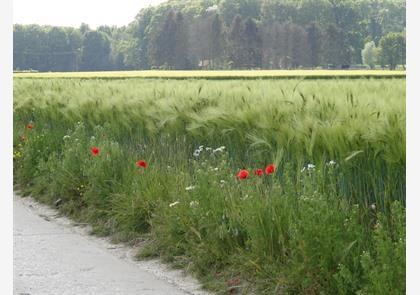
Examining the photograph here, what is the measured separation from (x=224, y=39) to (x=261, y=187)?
27.2 meters

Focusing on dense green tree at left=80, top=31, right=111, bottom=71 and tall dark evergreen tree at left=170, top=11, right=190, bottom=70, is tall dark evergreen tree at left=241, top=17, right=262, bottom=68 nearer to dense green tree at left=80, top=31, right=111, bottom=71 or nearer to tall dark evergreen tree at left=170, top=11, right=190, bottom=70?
tall dark evergreen tree at left=170, top=11, right=190, bottom=70

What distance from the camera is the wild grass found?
455cm

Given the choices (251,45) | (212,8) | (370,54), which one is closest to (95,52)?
(251,45)

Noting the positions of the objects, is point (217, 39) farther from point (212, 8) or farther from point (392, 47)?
point (392, 47)

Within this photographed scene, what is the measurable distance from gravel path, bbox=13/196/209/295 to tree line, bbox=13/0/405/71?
54.0 ft

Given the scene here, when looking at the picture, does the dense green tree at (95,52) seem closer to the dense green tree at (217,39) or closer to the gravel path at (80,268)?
the dense green tree at (217,39)

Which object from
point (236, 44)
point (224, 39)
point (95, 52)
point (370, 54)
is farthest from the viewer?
point (95, 52)

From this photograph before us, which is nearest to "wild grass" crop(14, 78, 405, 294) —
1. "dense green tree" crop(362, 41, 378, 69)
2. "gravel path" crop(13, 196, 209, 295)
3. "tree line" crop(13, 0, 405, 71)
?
"gravel path" crop(13, 196, 209, 295)

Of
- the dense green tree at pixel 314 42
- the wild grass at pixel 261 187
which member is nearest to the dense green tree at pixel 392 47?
the dense green tree at pixel 314 42

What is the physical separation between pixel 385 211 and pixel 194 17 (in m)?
27.3

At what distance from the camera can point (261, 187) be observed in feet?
18.9

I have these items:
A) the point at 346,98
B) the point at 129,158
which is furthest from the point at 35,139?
the point at 346,98

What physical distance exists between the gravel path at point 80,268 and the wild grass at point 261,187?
0.19m
